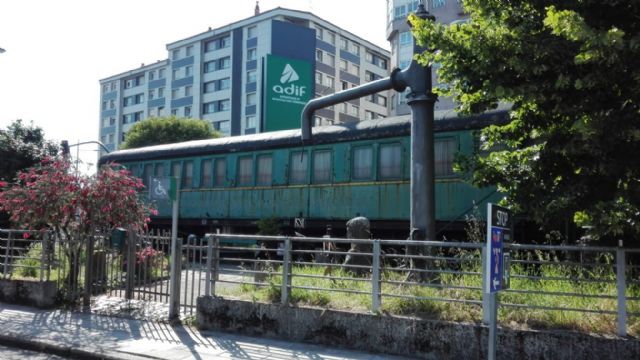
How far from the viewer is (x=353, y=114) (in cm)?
6172

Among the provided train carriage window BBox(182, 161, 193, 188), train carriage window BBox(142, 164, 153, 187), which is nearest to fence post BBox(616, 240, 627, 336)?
train carriage window BBox(182, 161, 193, 188)

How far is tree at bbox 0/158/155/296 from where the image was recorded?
34.5 feet

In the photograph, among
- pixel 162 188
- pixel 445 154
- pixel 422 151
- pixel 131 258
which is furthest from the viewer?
pixel 445 154

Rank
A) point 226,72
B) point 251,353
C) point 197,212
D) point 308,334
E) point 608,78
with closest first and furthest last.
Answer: point 608,78
point 251,353
point 308,334
point 197,212
point 226,72

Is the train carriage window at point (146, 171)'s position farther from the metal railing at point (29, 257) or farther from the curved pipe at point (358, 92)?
the metal railing at point (29, 257)

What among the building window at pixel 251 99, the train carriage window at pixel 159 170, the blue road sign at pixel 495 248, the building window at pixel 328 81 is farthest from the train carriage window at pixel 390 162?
the building window at pixel 328 81

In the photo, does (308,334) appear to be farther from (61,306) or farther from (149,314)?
(61,306)

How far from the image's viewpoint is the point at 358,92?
11453mm

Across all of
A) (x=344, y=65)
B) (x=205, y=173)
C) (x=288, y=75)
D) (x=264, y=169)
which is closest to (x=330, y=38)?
(x=344, y=65)

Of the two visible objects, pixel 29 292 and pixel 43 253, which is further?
pixel 29 292

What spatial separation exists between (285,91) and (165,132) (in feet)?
59.1

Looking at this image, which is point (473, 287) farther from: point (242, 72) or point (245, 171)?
point (242, 72)

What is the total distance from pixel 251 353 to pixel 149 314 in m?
2.92

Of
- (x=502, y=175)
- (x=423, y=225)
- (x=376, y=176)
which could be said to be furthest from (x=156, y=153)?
(x=502, y=175)
